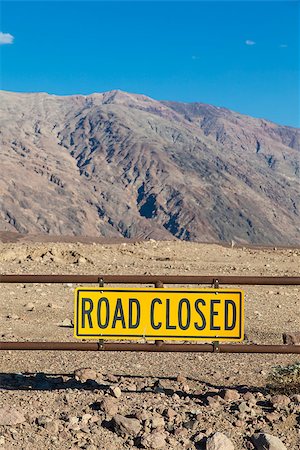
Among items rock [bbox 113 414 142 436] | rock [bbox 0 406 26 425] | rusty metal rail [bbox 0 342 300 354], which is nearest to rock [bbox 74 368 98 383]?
rusty metal rail [bbox 0 342 300 354]

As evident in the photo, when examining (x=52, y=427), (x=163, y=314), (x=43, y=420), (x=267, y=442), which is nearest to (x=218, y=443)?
(x=267, y=442)

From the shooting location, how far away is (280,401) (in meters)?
6.25

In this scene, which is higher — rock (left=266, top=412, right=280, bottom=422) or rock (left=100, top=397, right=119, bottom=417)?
rock (left=100, top=397, right=119, bottom=417)

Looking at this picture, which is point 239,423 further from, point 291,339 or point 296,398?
point 291,339

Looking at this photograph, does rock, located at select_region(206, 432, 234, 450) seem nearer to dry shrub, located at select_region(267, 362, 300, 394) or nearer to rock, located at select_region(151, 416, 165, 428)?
rock, located at select_region(151, 416, 165, 428)

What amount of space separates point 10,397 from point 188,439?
1.93 metres

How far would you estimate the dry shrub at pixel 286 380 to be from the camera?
6641 millimetres

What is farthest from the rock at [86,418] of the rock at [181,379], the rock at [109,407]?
the rock at [181,379]

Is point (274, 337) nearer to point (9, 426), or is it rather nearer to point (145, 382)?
point (145, 382)

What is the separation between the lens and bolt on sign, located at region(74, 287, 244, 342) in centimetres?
620

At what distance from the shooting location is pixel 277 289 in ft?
56.2

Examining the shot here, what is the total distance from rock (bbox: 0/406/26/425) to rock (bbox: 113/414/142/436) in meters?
0.87

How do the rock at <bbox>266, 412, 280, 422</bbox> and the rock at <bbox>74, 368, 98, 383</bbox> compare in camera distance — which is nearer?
the rock at <bbox>266, 412, 280, 422</bbox>

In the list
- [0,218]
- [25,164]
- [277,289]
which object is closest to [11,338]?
[277,289]
